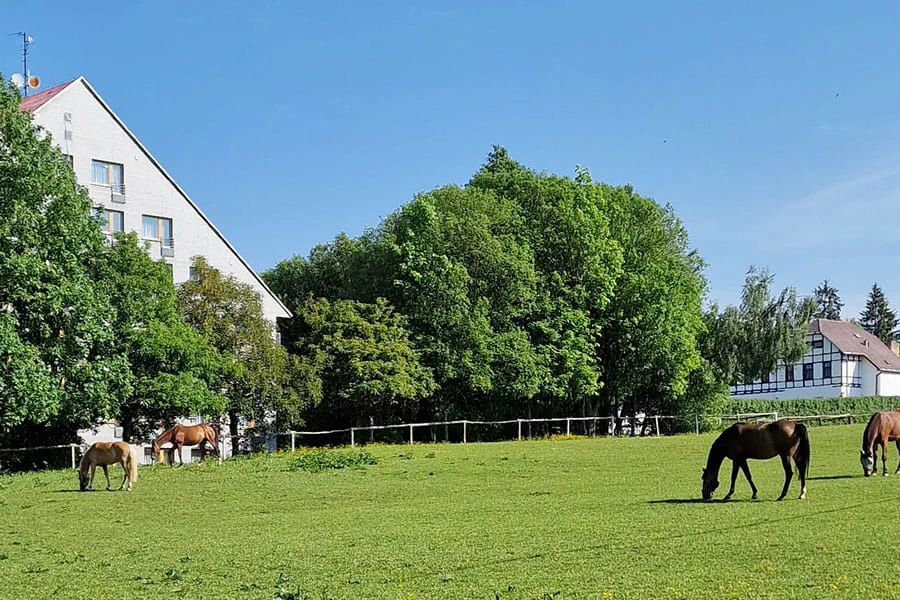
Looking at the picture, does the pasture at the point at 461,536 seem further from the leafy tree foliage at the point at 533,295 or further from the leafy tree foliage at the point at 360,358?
the leafy tree foliage at the point at 533,295

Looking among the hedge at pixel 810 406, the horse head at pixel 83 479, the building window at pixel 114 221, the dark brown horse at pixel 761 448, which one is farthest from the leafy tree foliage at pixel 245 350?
the hedge at pixel 810 406

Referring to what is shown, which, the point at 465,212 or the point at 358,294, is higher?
the point at 465,212

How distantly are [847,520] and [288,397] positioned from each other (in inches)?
1382

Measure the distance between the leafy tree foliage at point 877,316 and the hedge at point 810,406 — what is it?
7041cm

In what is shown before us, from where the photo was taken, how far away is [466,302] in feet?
180

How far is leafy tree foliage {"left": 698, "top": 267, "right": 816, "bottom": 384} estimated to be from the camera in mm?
73438

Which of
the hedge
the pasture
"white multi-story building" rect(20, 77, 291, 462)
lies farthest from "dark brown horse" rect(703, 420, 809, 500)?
the hedge

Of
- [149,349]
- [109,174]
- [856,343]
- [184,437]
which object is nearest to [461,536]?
[184,437]

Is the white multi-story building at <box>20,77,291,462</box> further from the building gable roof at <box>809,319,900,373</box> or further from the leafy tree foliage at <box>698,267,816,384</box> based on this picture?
the building gable roof at <box>809,319,900,373</box>

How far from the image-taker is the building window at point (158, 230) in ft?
177

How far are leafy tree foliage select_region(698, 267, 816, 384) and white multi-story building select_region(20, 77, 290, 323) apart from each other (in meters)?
33.2

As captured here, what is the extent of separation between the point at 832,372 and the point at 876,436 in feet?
229

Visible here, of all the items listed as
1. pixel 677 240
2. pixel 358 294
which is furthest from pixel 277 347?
pixel 677 240

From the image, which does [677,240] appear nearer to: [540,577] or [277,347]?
[277,347]
